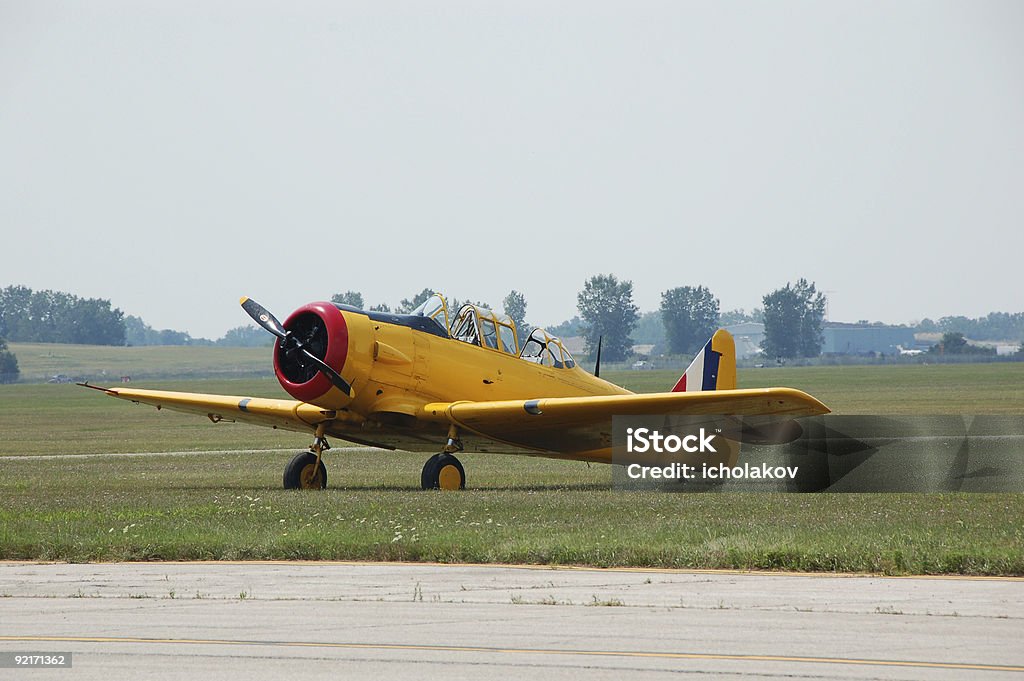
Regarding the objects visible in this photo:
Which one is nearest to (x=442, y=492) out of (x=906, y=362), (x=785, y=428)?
(x=785, y=428)

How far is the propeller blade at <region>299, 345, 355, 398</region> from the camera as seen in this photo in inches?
754

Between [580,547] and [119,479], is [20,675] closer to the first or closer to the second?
[580,547]

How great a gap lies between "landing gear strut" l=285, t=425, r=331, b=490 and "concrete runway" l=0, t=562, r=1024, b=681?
335 inches

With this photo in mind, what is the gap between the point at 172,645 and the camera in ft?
27.4

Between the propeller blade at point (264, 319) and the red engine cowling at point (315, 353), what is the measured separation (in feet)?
0.48

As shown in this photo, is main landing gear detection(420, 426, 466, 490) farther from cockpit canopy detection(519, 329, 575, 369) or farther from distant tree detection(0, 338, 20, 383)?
distant tree detection(0, 338, 20, 383)

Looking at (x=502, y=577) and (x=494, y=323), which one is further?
(x=494, y=323)

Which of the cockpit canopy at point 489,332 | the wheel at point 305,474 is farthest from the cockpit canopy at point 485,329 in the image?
the wheel at point 305,474

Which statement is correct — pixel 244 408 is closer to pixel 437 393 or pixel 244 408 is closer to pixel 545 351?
pixel 437 393

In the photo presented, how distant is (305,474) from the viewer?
20.6 meters

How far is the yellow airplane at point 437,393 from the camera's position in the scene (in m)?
19.3

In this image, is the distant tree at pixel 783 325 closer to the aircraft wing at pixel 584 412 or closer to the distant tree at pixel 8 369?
the distant tree at pixel 8 369

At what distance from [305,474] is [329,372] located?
2.16 meters

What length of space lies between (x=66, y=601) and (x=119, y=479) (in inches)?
525
